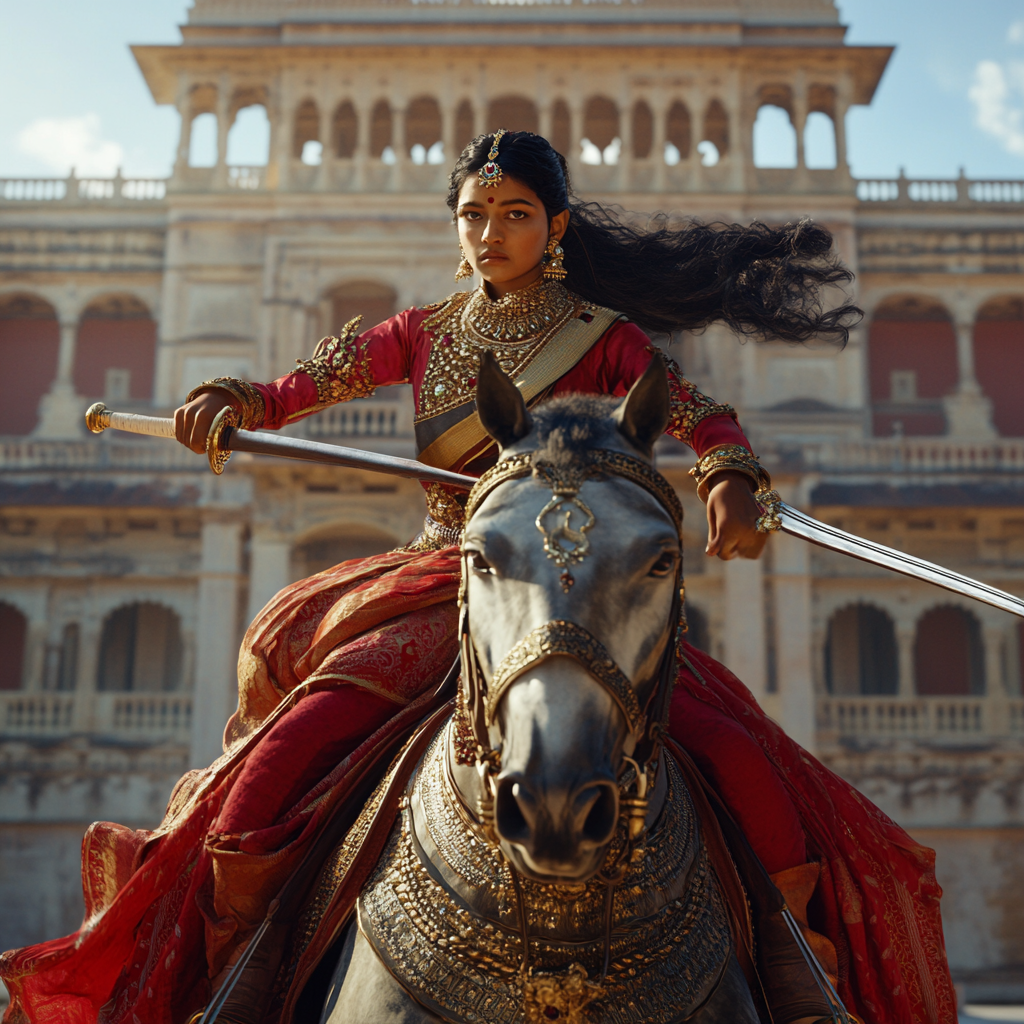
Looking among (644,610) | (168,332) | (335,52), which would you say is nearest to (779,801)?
(644,610)

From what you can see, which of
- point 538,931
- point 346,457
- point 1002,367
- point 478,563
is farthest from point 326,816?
point 1002,367

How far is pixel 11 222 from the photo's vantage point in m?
25.3

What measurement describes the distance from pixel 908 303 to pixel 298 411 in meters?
24.7

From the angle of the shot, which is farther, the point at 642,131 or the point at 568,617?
the point at 642,131

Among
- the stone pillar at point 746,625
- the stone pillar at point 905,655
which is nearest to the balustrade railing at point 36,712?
the stone pillar at point 746,625

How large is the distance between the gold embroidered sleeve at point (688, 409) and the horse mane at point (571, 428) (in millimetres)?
673

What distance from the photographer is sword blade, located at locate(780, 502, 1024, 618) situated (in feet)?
8.28

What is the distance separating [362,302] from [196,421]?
24.3 m

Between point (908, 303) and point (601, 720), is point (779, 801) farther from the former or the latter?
point (908, 303)

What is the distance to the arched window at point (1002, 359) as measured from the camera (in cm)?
2581

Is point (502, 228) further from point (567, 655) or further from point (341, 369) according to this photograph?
point (567, 655)

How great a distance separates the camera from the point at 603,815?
1669 mm

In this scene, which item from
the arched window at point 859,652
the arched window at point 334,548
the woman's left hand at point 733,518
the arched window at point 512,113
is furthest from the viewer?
the arched window at point 512,113

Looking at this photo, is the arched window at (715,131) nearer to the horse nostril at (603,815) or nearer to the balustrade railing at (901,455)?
the balustrade railing at (901,455)
